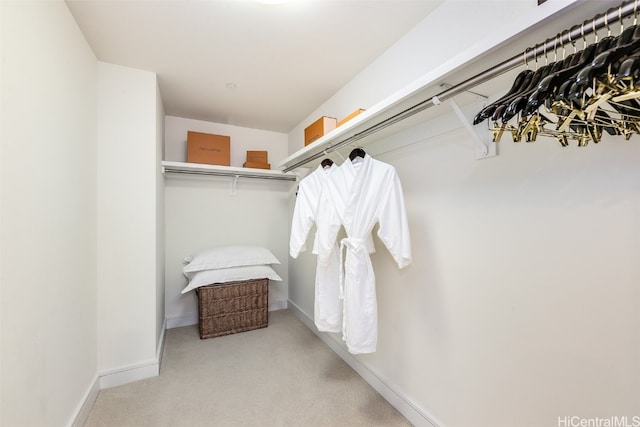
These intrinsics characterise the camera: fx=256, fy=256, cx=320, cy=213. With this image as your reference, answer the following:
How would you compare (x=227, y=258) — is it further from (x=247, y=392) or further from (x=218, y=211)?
(x=247, y=392)

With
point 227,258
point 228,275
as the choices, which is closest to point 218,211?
point 227,258

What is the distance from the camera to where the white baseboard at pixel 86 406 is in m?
1.44

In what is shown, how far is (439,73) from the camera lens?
0.92 metres

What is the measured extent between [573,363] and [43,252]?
221 cm

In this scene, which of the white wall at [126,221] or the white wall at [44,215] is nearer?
the white wall at [44,215]

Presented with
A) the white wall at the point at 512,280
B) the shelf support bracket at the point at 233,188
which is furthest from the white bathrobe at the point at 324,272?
the shelf support bracket at the point at 233,188

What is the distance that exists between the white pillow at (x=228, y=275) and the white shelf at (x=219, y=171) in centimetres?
104

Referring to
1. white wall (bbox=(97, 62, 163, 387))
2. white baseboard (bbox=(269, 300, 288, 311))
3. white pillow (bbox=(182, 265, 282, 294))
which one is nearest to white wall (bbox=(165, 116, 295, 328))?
white baseboard (bbox=(269, 300, 288, 311))

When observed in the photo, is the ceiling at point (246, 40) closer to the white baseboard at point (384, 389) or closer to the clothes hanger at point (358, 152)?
the clothes hanger at point (358, 152)

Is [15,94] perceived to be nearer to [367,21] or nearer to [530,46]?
[367,21]

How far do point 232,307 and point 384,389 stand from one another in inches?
66.2

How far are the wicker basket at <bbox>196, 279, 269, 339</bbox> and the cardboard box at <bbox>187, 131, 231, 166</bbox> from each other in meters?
1.32

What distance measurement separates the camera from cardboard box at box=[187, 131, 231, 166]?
8.80 feet

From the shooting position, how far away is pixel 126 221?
6.37ft
